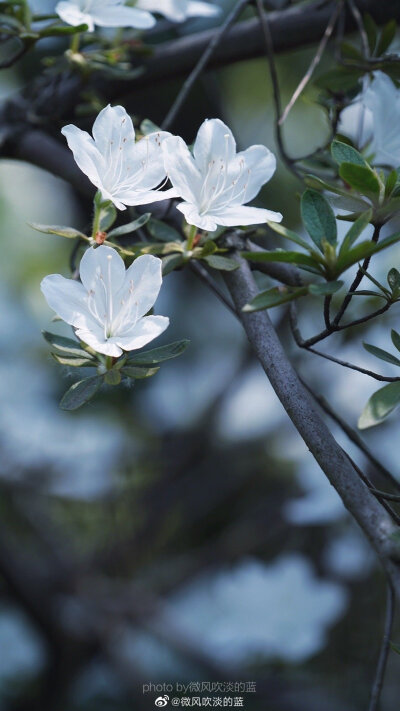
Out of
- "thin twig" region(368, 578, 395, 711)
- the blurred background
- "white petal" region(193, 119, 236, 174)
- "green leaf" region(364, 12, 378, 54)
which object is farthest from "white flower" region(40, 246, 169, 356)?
the blurred background

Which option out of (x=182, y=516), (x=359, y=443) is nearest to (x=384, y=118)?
(x=359, y=443)

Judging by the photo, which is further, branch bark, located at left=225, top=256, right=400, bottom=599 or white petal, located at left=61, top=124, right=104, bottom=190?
white petal, located at left=61, top=124, right=104, bottom=190

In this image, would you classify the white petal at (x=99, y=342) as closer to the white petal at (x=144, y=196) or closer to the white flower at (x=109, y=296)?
the white flower at (x=109, y=296)

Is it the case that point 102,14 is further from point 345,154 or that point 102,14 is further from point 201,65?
point 345,154

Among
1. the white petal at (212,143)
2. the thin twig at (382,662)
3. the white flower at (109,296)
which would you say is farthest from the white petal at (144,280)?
the thin twig at (382,662)

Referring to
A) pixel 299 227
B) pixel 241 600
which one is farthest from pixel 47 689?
pixel 299 227

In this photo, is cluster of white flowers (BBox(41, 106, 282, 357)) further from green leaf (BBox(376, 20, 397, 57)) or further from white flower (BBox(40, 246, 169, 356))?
green leaf (BBox(376, 20, 397, 57))
